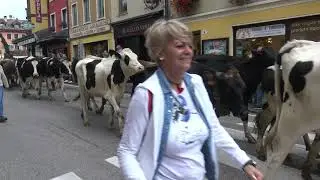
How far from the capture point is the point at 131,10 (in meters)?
24.6

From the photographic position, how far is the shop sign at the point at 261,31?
1465 cm

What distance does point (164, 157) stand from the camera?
260cm

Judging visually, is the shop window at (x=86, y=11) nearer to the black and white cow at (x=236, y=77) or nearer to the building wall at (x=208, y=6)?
the building wall at (x=208, y=6)

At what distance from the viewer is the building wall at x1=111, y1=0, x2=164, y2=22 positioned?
2294 centimetres

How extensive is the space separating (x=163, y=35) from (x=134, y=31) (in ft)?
71.4

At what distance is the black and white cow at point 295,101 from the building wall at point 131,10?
15.8m

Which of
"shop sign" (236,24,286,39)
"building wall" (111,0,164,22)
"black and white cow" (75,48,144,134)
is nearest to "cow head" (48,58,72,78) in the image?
"building wall" (111,0,164,22)

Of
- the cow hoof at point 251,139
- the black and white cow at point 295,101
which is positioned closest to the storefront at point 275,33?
the cow hoof at point 251,139

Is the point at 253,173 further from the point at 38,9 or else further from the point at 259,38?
the point at 38,9

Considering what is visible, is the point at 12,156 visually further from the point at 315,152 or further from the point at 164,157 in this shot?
the point at 164,157

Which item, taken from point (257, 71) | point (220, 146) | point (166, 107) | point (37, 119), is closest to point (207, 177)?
point (220, 146)

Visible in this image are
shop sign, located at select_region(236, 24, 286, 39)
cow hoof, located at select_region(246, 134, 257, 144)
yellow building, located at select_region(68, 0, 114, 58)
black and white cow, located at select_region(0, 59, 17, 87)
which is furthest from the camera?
yellow building, located at select_region(68, 0, 114, 58)

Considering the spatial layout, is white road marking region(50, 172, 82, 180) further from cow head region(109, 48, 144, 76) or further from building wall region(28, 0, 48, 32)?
building wall region(28, 0, 48, 32)

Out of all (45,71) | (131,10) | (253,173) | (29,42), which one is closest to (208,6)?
(45,71)
